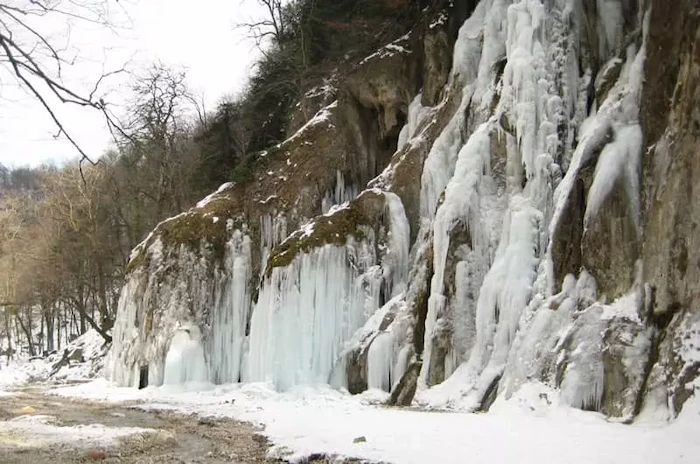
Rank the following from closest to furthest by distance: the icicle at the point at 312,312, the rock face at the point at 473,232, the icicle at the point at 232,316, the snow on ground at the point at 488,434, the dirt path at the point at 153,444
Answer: the snow on ground at the point at 488,434, the dirt path at the point at 153,444, the rock face at the point at 473,232, the icicle at the point at 312,312, the icicle at the point at 232,316

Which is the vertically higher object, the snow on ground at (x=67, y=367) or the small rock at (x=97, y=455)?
the small rock at (x=97, y=455)

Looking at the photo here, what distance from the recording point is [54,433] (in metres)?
9.45

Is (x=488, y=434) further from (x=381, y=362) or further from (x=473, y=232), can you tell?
(x=381, y=362)

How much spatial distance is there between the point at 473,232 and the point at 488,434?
6063 millimetres

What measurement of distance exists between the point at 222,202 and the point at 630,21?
13.7m

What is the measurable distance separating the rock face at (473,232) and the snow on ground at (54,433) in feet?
17.6

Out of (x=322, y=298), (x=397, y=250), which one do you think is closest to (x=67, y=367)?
(x=322, y=298)

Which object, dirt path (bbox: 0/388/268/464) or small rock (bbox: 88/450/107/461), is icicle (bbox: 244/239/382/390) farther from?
small rock (bbox: 88/450/107/461)

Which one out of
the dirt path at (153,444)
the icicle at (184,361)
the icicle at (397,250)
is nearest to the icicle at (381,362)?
the icicle at (397,250)

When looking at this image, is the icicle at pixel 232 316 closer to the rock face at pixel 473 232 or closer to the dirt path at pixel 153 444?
the rock face at pixel 473 232

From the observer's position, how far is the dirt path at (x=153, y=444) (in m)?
7.74

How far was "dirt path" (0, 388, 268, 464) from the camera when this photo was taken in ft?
25.4

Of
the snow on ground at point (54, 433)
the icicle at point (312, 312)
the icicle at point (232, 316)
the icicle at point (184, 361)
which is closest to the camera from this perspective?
the snow on ground at point (54, 433)

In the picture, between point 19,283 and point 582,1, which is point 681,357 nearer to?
point 582,1
